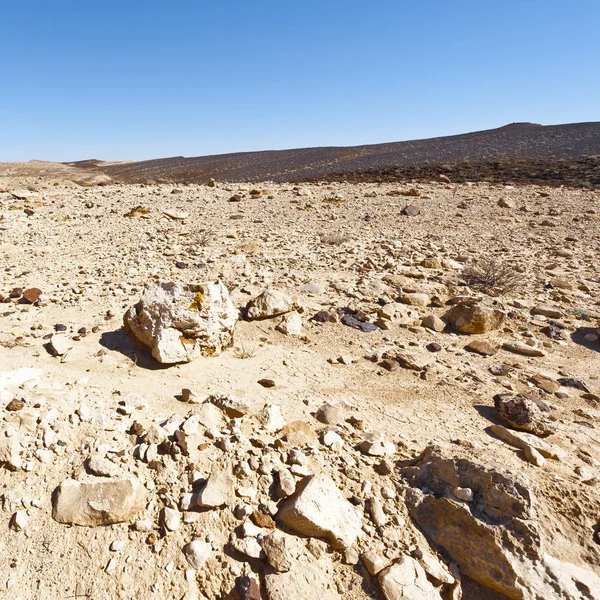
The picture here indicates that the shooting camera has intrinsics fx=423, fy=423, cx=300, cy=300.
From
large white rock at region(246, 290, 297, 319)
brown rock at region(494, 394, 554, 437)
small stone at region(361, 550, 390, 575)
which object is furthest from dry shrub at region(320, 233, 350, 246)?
small stone at region(361, 550, 390, 575)

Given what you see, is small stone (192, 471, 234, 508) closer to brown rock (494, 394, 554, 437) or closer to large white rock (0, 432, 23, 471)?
large white rock (0, 432, 23, 471)

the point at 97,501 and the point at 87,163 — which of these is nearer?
the point at 97,501

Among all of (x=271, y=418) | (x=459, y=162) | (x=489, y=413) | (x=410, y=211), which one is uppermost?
(x=459, y=162)

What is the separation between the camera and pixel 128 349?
116 inches

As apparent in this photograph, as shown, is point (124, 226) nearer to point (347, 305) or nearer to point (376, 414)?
point (347, 305)

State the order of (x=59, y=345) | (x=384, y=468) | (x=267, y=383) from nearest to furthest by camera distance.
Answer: (x=384, y=468)
(x=267, y=383)
(x=59, y=345)

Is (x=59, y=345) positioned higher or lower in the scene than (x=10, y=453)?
higher

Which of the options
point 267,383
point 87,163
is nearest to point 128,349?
point 267,383

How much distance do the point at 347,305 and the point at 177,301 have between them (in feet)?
5.38

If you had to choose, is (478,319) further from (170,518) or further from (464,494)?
(170,518)

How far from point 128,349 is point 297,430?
141 cm

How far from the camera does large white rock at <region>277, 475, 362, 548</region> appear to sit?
67.9 inches

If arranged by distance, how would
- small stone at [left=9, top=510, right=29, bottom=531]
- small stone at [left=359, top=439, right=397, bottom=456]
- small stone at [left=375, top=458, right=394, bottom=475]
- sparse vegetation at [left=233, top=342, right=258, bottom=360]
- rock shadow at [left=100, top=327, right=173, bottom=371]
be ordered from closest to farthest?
1. small stone at [left=9, top=510, right=29, bottom=531]
2. small stone at [left=375, top=458, right=394, bottom=475]
3. small stone at [left=359, top=439, right=397, bottom=456]
4. rock shadow at [left=100, top=327, right=173, bottom=371]
5. sparse vegetation at [left=233, top=342, right=258, bottom=360]

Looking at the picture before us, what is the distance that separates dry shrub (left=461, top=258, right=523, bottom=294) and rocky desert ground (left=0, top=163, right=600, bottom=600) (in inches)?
1.1
